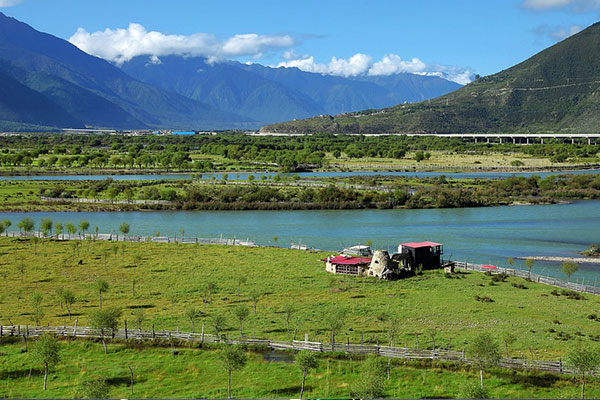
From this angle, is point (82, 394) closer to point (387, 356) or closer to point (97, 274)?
point (387, 356)

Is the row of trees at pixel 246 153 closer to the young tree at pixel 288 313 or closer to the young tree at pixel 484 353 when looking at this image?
the young tree at pixel 288 313

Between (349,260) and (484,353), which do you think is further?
(349,260)

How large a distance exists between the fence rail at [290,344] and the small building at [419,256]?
47.1 ft

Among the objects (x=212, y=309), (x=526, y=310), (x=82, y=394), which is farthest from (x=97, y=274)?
(x=526, y=310)

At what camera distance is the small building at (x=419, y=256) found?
3856 centimetres

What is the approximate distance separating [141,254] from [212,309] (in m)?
16.0

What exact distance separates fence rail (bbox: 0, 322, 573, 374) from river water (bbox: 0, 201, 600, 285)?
1876cm

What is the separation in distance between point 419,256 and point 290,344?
16412mm

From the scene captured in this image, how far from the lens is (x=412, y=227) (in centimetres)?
6000

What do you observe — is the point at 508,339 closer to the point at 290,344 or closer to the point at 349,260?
the point at 290,344

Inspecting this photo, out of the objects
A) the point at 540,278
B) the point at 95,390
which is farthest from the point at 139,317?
the point at 540,278

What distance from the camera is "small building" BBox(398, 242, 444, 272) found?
38.6 metres

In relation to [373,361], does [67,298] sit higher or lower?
higher

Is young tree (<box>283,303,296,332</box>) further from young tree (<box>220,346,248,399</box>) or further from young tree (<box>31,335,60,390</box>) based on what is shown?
young tree (<box>31,335,60,390</box>)
